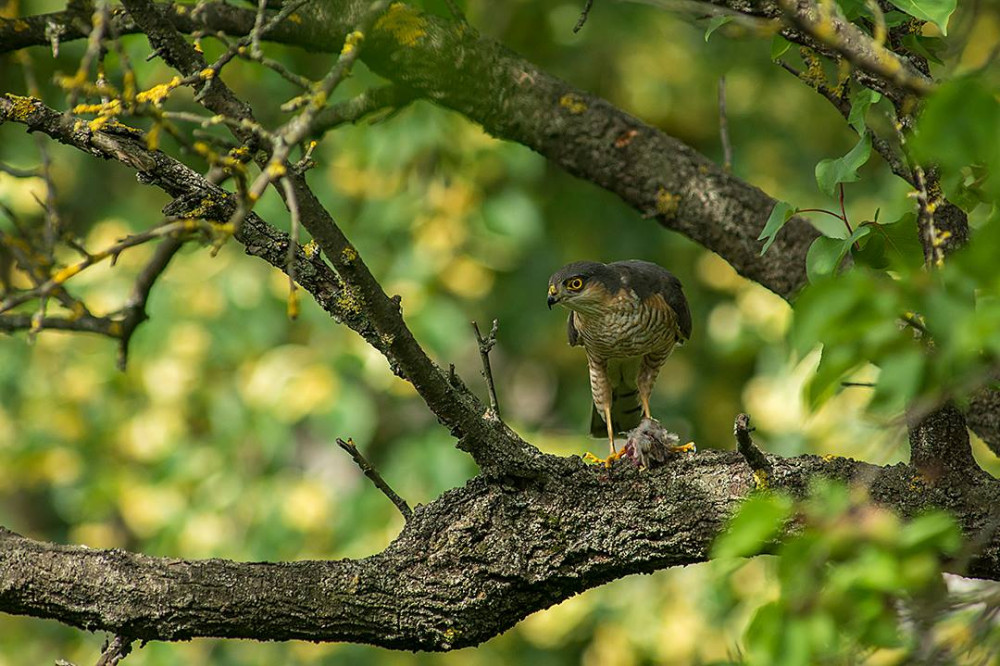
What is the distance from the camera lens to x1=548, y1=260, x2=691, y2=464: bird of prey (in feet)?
14.5

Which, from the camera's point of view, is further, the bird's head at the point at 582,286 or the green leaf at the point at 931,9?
the bird's head at the point at 582,286

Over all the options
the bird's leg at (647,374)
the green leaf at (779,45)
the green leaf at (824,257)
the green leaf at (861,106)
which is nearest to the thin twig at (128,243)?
the green leaf at (824,257)

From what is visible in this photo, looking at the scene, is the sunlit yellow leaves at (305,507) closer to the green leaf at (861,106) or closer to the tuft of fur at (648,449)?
the tuft of fur at (648,449)

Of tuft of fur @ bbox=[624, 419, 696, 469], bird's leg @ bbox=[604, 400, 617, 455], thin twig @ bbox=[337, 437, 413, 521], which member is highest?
tuft of fur @ bbox=[624, 419, 696, 469]

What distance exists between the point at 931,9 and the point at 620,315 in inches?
89.2

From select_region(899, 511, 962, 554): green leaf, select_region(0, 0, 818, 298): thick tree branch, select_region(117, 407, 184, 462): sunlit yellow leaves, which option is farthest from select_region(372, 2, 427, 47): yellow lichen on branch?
select_region(117, 407, 184, 462): sunlit yellow leaves

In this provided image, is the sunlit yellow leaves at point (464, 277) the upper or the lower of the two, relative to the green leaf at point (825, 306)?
lower

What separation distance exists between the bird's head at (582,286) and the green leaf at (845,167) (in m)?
1.86

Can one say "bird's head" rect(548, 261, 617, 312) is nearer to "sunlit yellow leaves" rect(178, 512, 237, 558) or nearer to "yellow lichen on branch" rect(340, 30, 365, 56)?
"yellow lichen on branch" rect(340, 30, 365, 56)

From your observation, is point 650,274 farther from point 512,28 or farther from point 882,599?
point 512,28

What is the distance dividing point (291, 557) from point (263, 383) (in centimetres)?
105

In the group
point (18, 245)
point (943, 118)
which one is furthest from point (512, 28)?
point (943, 118)

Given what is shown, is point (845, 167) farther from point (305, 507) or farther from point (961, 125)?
point (305, 507)

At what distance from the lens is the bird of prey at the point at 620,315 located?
443cm
